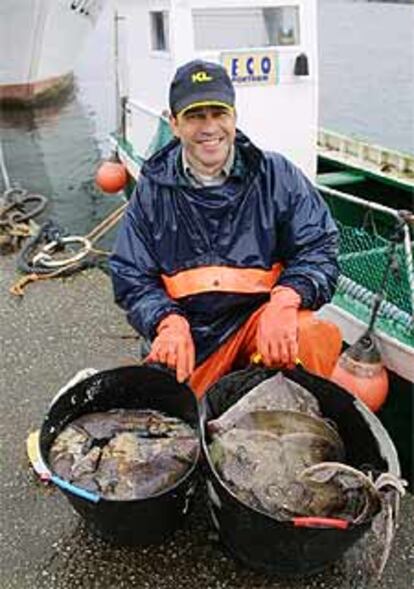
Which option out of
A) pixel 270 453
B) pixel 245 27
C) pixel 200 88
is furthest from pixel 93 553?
pixel 245 27

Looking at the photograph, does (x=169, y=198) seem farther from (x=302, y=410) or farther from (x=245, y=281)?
(x=302, y=410)

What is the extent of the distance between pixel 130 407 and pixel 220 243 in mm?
756

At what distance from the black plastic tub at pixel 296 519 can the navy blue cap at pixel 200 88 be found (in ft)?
3.35

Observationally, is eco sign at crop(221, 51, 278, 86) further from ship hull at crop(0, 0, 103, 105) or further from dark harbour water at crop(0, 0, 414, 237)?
ship hull at crop(0, 0, 103, 105)

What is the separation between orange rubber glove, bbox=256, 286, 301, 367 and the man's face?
613 millimetres

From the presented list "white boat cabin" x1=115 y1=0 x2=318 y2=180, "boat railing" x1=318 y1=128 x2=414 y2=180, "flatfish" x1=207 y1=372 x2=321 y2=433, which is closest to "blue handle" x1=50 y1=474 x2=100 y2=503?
"flatfish" x1=207 y1=372 x2=321 y2=433

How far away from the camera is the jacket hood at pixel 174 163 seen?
2811 millimetres

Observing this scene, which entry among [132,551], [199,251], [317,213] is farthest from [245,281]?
[132,551]

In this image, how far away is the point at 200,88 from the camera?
2652mm

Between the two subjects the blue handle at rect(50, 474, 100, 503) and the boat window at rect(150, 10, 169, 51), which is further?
the boat window at rect(150, 10, 169, 51)

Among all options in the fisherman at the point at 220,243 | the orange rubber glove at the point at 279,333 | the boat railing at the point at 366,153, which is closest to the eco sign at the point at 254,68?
the boat railing at the point at 366,153

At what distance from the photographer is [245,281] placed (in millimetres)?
2820

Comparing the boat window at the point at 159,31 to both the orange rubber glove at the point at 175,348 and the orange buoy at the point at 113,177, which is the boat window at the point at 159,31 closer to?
the orange buoy at the point at 113,177

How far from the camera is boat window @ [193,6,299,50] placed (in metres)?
5.45
